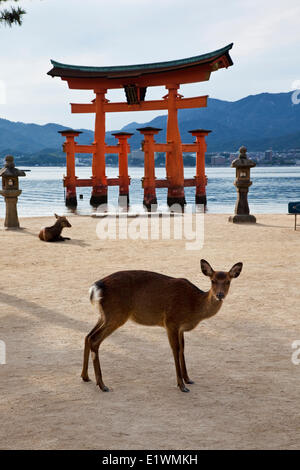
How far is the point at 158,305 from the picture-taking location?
4227mm

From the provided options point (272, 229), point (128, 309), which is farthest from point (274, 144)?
point (128, 309)

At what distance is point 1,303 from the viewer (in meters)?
7.15

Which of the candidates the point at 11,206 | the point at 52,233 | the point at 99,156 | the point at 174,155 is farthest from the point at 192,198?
the point at 52,233

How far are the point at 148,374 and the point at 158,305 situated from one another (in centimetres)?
72

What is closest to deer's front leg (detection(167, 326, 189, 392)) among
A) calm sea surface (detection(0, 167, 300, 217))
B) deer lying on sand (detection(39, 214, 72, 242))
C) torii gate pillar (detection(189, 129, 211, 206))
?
deer lying on sand (detection(39, 214, 72, 242))

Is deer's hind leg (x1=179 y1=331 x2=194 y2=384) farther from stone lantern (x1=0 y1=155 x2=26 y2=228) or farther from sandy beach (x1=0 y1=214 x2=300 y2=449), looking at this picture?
stone lantern (x1=0 y1=155 x2=26 y2=228)

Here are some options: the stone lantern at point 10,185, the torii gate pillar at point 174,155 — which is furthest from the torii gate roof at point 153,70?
the stone lantern at point 10,185

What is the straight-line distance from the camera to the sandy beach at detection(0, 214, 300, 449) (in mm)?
3375

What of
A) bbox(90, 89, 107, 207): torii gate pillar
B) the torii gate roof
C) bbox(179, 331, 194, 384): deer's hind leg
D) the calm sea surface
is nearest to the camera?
bbox(179, 331, 194, 384): deer's hind leg

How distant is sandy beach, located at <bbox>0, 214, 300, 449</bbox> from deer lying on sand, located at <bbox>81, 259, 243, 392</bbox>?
0.31m

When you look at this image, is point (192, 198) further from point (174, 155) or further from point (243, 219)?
point (243, 219)

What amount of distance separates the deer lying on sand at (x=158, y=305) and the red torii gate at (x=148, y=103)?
22078 millimetres

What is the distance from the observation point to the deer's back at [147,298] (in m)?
4.17

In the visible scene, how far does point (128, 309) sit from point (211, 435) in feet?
4.17
